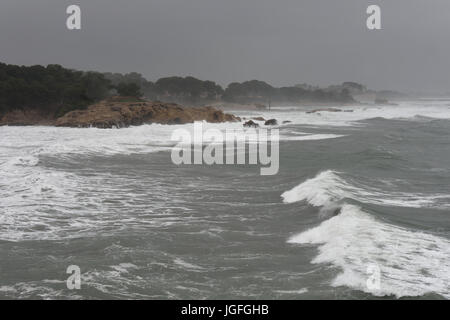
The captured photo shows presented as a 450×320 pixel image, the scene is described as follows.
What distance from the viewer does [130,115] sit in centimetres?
4038

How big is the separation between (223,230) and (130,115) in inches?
1275

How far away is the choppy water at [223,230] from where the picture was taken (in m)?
6.52

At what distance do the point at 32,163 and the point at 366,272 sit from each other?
13791 millimetres

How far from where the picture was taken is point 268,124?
44.8 metres

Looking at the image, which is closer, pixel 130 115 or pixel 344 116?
pixel 130 115

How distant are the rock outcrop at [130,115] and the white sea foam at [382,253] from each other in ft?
100

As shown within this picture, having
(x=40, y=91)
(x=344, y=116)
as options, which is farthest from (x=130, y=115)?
(x=344, y=116)

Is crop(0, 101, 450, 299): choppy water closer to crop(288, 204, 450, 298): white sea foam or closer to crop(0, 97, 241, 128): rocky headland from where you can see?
crop(288, 204, 450, 298): white sea foam

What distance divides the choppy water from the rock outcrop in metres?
21.1

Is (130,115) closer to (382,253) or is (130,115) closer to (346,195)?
(346,195)

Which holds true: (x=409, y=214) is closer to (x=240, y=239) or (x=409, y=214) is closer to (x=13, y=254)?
(x=240, y=239)

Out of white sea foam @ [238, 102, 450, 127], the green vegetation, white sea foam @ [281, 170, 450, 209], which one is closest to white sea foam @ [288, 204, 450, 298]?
white sea foam @ [281, 170, 450, 209]
